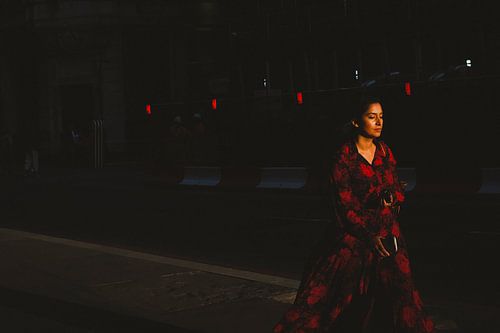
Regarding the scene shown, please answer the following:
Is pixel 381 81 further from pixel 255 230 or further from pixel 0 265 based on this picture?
pixel 0 265

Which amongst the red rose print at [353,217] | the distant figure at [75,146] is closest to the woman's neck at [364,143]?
the red rose print at [353,217]

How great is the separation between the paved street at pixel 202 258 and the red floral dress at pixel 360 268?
0.29m

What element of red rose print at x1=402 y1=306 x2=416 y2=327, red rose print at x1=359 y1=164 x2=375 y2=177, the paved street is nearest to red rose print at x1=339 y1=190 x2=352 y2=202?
red rose print at x1=359 y1=164 x2=375 y2=177

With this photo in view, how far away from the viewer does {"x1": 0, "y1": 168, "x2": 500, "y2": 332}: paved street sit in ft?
23.2

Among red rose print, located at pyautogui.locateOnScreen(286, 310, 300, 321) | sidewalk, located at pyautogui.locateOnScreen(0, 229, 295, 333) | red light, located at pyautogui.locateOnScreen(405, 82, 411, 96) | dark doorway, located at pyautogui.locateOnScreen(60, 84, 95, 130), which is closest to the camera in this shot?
red rose print, located at pyautogui.locateOnScreen(286, 310, 300, 321)

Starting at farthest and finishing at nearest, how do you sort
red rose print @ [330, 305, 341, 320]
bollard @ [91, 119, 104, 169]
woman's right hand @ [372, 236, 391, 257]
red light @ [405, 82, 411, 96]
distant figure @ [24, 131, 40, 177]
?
bollard @ [91, 119, 104, 169] < distant figure @ [24, 131, 40, 177] < red light @ [405, 82, 411, 96] < red rose print @ [330, 305, 341, 320] < woman's right hand @ [372, 236, 391, 257]

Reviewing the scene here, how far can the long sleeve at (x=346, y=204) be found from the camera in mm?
5055

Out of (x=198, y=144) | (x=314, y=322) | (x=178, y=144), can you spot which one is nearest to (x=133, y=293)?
(x=314, y=322)

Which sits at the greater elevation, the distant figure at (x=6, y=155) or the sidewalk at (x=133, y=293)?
the distant figure at (x=6, y=155)

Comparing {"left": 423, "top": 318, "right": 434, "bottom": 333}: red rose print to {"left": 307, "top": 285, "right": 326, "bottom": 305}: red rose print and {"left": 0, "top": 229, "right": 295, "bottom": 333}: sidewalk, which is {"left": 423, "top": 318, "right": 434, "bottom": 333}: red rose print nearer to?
{"left": 307, "top": 285, "right": 326, "bottom": 305}: red rose print

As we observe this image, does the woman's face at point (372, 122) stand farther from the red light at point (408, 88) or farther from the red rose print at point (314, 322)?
the red light at point (408, 88)

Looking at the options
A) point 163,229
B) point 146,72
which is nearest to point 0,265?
point 163,229

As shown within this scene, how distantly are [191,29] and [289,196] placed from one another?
21.6 meters

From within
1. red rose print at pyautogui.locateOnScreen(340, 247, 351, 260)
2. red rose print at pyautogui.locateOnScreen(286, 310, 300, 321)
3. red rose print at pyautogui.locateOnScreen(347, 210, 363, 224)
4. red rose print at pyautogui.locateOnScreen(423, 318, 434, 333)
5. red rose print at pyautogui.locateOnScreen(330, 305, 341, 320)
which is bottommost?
red rose print at pyautogui.locateOnScreen(423, 318, 434, 333)
